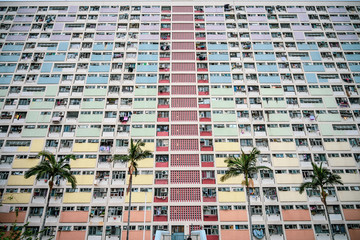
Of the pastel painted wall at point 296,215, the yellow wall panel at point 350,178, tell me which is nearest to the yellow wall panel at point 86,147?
the pastel painted wall at point 296,215

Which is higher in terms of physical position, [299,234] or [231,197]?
[231,197]

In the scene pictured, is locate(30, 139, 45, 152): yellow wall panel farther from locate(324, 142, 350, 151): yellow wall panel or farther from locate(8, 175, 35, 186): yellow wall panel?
locate(324, 142, 350, 151): yellow wall panel

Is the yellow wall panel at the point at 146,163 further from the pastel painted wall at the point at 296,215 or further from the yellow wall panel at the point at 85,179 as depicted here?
the pastel painted wall at the point at 296,215

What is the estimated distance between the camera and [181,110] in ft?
144

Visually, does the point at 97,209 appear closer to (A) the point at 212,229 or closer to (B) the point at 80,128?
(B) the point at 80,128

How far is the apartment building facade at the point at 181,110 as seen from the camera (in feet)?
121

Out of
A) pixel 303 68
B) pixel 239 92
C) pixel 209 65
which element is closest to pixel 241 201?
pixel 239 92

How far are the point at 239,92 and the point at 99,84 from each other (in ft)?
92.1

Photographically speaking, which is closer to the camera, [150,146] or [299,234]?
[299,234]

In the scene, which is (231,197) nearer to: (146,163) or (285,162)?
(285,162)

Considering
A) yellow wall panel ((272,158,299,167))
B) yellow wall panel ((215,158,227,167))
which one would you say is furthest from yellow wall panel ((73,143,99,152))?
yellow wall panel ((272,158,299,167))

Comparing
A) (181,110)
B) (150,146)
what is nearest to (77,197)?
(150,146)

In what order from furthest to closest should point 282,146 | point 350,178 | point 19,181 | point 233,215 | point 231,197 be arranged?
point 282,146
point 350,178
point 19,181
point 231,197
point 233,215

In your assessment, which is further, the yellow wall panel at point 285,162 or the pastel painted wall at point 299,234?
the yellow wall panel at point 285,162
